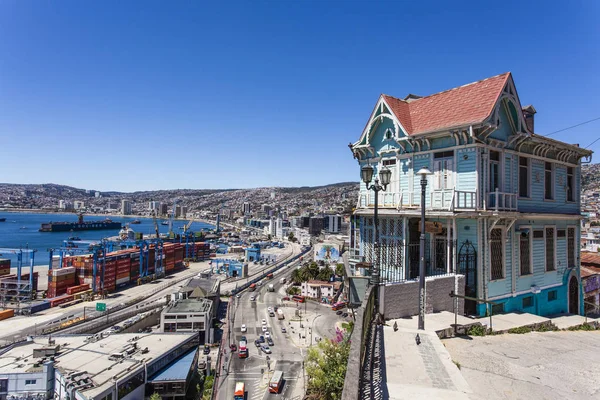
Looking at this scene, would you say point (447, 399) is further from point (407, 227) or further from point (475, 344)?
point (407, 227)

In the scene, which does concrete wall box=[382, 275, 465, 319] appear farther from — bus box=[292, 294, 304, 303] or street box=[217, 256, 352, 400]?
bus box=[292, 294, 304, 303]

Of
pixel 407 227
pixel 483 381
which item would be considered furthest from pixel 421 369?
pixel 407 227

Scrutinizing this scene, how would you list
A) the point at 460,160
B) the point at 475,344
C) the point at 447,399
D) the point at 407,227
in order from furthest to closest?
the point at 407,227
the point at 460,160
the point at 475,344
the point at 447,399

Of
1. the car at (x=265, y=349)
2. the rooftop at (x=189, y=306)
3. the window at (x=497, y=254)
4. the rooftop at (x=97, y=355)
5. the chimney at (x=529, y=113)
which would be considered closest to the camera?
the window at (x=497, y=254)

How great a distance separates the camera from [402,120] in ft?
48.2

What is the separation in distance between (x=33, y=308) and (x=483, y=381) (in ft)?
236

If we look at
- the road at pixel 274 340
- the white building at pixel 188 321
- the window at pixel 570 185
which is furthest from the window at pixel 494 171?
the white building at pixel 188 321

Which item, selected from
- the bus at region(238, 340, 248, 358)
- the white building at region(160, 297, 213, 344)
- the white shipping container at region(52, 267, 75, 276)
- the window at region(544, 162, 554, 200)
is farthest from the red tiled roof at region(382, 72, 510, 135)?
the white shipping container at region(52, 267, 75, 276)

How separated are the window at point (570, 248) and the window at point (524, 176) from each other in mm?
4866

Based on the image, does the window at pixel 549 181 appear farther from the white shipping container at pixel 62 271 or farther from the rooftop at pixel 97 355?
the white shipping container at pixel 62 271

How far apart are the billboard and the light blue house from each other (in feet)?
302

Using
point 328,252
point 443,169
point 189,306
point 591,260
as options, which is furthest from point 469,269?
point 328,252

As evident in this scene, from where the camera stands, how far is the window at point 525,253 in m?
14.6

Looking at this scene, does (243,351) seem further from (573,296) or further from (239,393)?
(573,296)
